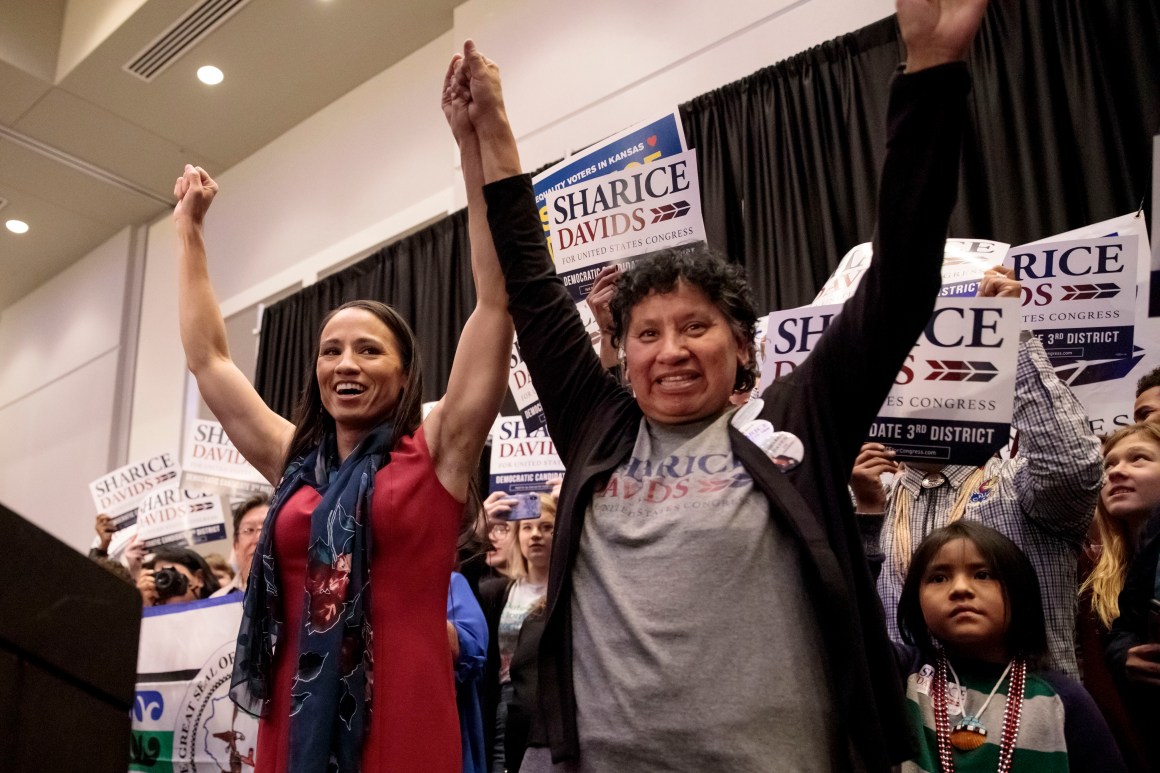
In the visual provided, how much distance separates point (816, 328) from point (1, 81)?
21.0 feet

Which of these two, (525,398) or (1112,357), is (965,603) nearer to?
(1112,357)

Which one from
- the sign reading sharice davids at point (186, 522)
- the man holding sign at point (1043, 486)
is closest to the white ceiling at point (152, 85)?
the sign reading sharice davids at point (186, 522)

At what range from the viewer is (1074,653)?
1.99 meters

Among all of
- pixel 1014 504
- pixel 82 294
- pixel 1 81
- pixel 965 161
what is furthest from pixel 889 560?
pixel 82 294

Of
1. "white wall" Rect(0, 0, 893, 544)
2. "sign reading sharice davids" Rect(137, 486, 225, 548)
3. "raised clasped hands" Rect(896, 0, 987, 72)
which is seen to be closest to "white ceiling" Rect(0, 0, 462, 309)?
"white wall" Rect(0, 0, 893, 544)

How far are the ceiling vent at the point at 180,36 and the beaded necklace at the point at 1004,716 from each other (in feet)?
18.0

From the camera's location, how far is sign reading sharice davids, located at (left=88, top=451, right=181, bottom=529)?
193 inches

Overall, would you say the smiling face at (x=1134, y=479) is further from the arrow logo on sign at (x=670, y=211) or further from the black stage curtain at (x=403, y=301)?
the black stage curtain at (x=403, y=301)

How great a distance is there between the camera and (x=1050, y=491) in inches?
76.5

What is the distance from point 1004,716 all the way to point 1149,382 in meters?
1.01

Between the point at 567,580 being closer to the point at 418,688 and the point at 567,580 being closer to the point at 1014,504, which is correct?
the point at 418,688

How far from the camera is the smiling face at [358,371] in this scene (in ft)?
5.48

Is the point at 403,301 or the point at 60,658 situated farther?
the point at 403,301

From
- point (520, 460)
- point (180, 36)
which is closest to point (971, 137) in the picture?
point (520, 460)
